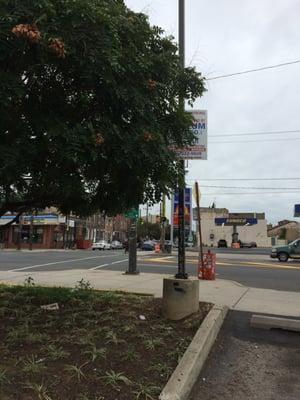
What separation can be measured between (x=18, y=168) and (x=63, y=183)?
61cm

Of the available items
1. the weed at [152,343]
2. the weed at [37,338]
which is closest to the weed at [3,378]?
the weed at [37,338]

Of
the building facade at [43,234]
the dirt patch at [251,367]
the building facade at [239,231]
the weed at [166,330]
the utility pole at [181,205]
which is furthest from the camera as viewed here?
the building facade at [239,231]

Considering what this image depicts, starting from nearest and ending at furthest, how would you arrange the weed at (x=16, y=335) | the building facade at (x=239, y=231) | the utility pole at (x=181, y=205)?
the weed at (x=16, y=335) < the utility pole at (x=181, y=205) < the building facade at (x=239, y=231)

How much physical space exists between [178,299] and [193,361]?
79.0 inches

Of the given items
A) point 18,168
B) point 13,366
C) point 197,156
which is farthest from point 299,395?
point 197,156

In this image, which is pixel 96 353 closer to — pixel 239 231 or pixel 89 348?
pixel 89 348

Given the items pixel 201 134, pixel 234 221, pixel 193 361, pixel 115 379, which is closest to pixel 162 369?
pixel 193 361

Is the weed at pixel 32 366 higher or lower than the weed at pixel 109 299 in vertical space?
lower

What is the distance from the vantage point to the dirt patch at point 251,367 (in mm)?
5539

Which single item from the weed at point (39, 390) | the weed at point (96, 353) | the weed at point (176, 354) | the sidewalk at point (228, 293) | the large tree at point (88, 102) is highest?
the large tree at point (88, 102)

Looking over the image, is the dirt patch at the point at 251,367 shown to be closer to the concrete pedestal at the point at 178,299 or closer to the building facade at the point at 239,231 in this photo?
the concrete pedestal at the point at 178,299

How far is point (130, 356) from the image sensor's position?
5996mm

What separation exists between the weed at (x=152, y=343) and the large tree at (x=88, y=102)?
1981mm

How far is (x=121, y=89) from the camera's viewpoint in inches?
232
